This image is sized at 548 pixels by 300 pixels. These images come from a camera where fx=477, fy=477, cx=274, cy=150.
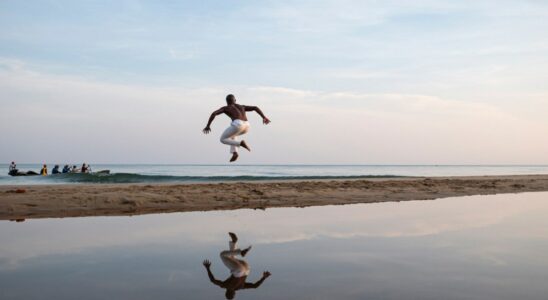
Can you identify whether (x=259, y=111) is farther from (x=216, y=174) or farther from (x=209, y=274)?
(x=216, y=174)

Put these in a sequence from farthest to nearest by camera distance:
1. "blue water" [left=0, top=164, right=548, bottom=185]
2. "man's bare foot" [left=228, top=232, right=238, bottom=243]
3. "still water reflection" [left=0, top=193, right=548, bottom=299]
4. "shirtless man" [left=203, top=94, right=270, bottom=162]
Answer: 1. "blue water" [left=0, top=164, right=548, bottom=185]
2. "shirtless man" [left=203, top=94, right=270, bottom=162]
3. "man's bare foot" [left=228, top=232, right=238, bottom=243]
4. "still water reflection" [left=0, top=193, right=548, bottom=299]

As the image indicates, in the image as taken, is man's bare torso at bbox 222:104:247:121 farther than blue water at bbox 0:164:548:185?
No

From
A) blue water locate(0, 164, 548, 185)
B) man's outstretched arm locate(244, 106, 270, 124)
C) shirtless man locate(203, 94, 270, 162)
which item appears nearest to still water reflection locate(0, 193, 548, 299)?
shirtless man locate(203, 94, 270, 162)

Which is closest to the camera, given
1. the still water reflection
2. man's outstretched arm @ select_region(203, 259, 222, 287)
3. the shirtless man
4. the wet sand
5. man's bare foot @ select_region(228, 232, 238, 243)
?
the still water reflection

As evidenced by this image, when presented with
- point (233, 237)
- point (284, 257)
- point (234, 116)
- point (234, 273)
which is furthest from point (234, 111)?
point (234, 273)

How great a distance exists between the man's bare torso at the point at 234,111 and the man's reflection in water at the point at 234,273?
4.72 metres

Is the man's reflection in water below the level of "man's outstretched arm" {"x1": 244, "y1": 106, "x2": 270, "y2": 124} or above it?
below

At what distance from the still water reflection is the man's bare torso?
2271mm

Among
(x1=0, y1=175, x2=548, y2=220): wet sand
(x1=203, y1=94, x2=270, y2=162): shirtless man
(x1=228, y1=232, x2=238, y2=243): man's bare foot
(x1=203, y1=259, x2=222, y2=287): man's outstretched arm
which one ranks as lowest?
(x1=203, y1=259, x2=222, y2=287): man's outstretched arm

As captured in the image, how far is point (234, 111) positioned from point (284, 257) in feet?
17.9

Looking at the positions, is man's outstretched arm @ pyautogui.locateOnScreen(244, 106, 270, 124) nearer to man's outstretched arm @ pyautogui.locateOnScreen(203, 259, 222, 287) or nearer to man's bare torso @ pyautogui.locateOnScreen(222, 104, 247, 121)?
man's bare torso @ pyautogui.locateOnScreen(222, 104, 247, 121)

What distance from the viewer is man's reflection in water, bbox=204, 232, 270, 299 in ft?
14.8

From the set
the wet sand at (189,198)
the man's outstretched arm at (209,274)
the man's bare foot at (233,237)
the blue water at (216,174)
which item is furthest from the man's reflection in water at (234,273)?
the blue water at (216,174)

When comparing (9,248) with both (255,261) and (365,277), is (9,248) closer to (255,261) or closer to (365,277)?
(255,261)
